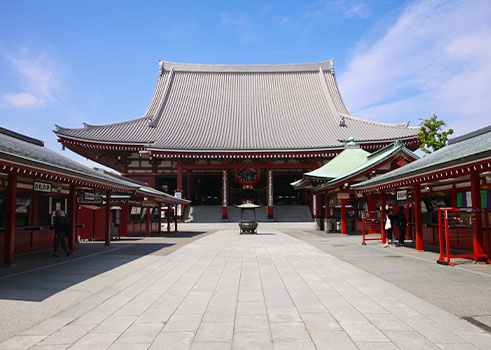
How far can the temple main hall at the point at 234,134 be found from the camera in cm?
3195

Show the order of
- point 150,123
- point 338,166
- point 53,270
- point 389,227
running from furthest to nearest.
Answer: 1. point 150,123
2. point 338,166
3. point 389,227
4. point 53,270

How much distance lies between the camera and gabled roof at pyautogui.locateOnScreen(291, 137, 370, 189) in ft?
76.7

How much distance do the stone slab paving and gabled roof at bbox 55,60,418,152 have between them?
81.0ft

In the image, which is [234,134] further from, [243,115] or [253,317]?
[253,317]

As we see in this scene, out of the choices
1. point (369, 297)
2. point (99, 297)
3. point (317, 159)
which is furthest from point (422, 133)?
point (99, 297)

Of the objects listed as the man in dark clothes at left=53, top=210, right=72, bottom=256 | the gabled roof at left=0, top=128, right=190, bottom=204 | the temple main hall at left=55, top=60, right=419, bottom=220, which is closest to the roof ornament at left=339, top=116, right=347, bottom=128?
the temple main hall at left=55, top=60, right=419, bottom=220

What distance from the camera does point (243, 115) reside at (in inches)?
1556

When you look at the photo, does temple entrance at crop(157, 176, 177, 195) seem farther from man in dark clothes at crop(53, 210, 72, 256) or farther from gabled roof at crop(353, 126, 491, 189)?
man in dark clothes at crop(53, 210, 72, 256)

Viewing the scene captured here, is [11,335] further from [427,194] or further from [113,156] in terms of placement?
[113,156]

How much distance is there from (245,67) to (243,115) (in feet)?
31.0

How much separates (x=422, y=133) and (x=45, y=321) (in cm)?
3011

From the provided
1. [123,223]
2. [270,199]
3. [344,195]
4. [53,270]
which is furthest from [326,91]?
[53,270]

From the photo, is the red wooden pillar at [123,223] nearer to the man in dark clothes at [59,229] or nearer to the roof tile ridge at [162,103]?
the man in dark clothes at [59,229]

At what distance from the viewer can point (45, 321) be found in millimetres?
5098
